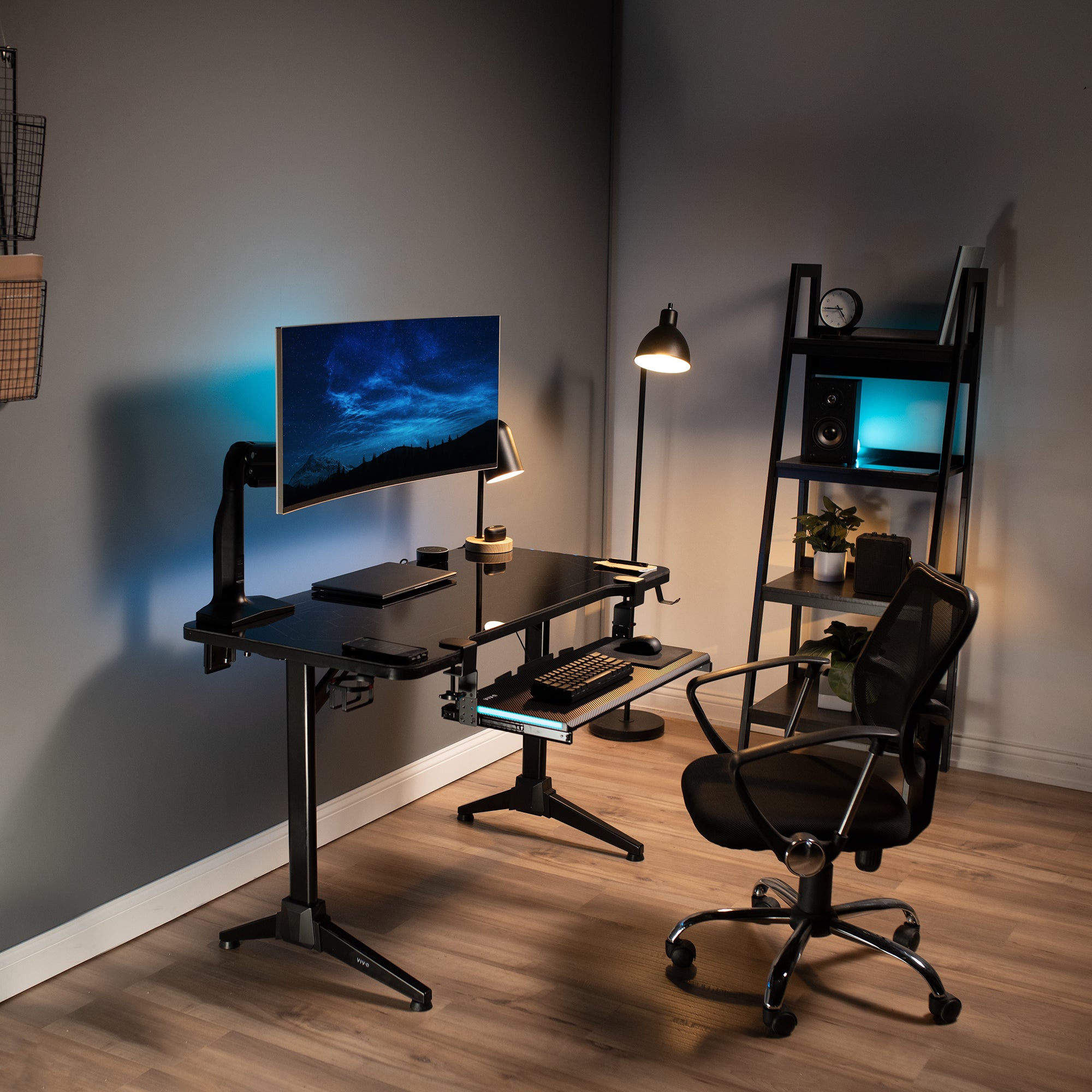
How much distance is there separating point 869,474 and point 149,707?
2.27 metres

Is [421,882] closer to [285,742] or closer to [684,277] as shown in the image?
[285,742]

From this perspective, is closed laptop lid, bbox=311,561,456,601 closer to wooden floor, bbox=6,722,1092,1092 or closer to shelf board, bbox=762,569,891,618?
wooden floor, bbox=6,722,1092,1092

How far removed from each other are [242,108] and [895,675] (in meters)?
2.06

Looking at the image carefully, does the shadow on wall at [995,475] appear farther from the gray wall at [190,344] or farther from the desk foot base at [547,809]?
the gray wall at [190,344]

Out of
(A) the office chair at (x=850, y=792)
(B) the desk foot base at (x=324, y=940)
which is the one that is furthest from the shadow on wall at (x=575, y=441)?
(B) the desk foot base at (x=324, y=940)

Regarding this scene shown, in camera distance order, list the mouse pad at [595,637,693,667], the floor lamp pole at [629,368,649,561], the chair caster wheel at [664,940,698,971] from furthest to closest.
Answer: the floor lamp pole at [629,368,649,561], the mouse pad at [595,637,693,667], the chair caster wheel at [664,940,698,971]

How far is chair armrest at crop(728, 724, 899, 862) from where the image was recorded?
2.37 metres

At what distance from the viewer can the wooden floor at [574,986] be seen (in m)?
2.35

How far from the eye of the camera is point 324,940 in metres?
2.71

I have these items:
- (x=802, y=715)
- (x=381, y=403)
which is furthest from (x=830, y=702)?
(x=381, y=403)

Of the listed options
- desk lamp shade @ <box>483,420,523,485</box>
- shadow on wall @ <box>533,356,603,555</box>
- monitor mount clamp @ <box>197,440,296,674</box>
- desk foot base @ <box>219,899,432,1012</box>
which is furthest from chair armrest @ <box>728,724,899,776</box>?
shadow on wall @ <box>533,356,603,555</box>

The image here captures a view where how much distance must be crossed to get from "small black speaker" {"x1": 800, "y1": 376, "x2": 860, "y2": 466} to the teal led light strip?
1.82 meters

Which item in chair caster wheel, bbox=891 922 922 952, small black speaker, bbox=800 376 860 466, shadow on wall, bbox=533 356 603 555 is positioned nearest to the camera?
chair caster wheel, bbox=891 922 922 952

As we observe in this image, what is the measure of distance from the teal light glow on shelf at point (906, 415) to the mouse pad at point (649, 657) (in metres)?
1.35
